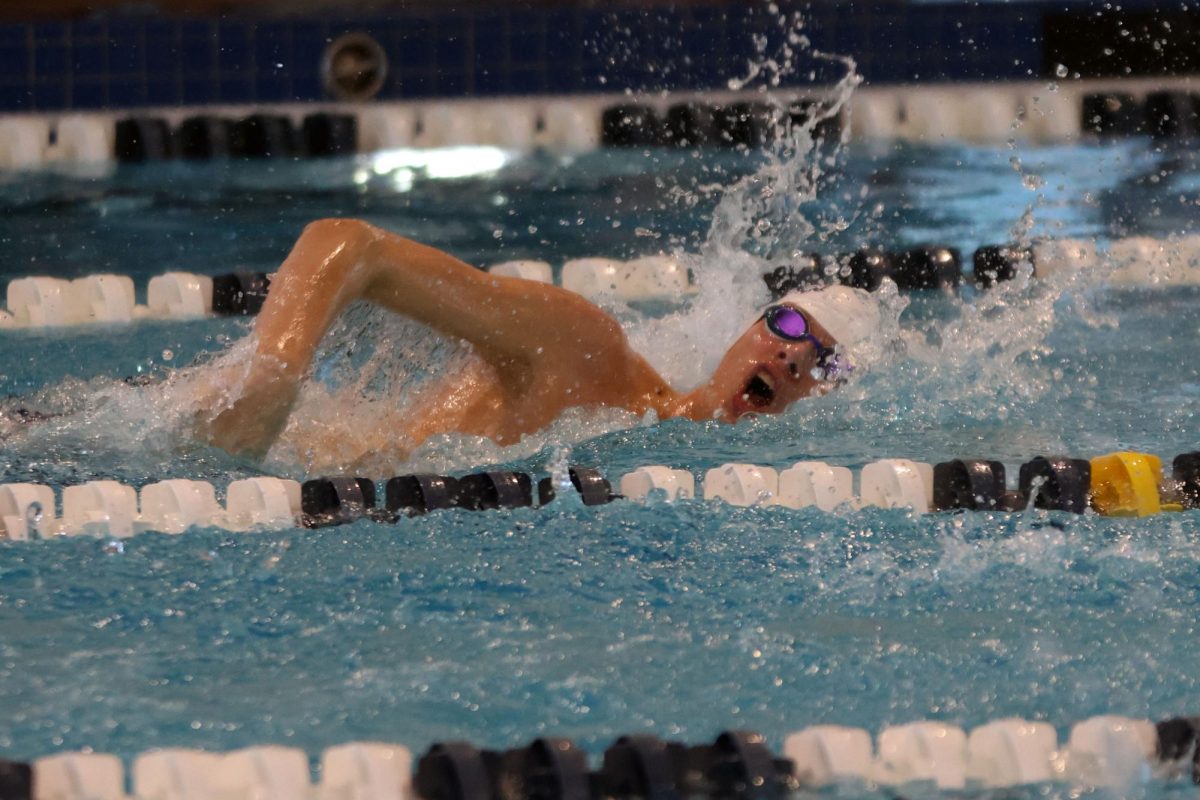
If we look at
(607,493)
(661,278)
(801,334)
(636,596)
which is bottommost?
(636,596)

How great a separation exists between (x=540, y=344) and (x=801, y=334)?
1.52ft

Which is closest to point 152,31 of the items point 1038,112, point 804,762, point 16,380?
point 16,380

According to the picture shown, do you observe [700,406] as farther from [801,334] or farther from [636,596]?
[636,596]

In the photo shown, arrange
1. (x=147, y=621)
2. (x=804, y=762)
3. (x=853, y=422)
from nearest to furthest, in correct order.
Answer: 1. (x=804, y=762)
2. (x=147, y=621)
3. (x=853, y=422)

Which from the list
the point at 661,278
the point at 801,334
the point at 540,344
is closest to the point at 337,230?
the point at 540,344

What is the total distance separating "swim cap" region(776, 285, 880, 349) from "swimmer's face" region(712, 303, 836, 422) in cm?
4

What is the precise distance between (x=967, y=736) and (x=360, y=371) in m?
1.44

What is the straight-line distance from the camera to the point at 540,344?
110 inches

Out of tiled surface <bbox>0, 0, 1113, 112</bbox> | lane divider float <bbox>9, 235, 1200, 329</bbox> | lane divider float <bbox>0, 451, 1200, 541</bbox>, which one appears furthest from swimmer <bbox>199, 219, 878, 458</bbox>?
tiled surface <bbox>0, 0, 1113, 112</bbox>

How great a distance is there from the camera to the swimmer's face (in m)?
2.84

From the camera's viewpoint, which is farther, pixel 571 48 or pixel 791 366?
pixel 571 48

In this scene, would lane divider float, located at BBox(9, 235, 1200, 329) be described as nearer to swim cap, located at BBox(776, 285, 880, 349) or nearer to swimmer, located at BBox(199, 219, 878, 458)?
swim cap, located at BBox(776, 285, 880, 349)

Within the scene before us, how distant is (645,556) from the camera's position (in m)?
2.37

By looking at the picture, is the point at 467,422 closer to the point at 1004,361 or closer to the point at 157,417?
the point at 157,417
